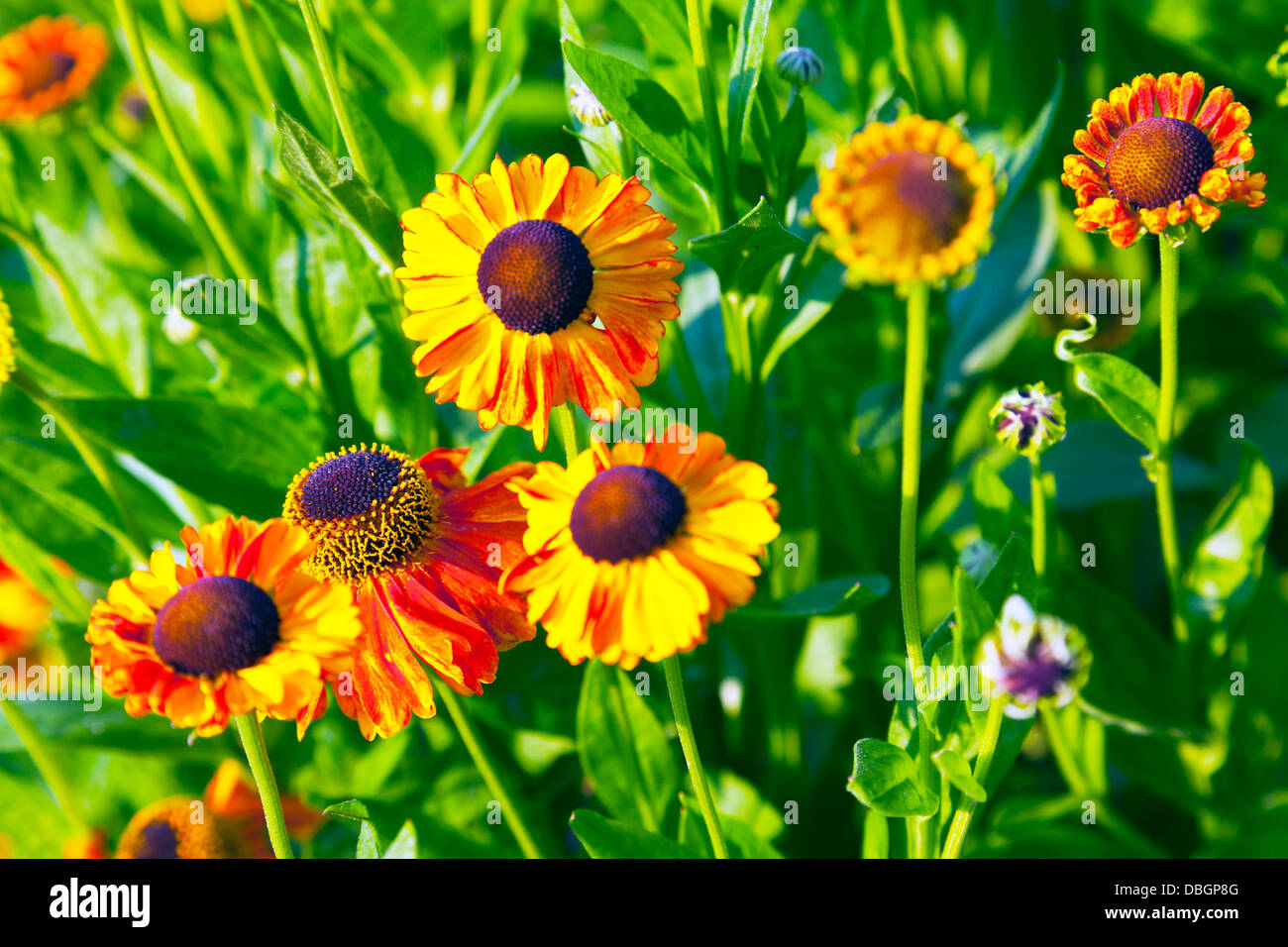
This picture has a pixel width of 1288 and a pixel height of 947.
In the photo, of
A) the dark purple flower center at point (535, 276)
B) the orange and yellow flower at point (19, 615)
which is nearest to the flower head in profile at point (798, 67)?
the dark purple flower center at point (535, 276)

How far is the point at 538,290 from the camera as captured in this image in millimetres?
669

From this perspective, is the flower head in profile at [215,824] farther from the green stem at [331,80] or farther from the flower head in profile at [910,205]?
the flower head in profile at [910,205]

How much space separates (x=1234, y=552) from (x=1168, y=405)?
8.4 inches

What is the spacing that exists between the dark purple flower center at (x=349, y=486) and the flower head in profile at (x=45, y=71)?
710 millimetres

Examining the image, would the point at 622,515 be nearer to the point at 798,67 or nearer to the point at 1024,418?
the point at 1024,418

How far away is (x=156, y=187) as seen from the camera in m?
1.17

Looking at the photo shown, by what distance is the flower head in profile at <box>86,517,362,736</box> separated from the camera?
603mm

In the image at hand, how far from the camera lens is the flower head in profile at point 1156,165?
2.10 ft

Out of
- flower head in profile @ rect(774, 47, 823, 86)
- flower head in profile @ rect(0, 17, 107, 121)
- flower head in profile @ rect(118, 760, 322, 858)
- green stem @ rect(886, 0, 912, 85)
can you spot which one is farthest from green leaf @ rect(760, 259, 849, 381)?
flower head in profile @ rect(0, 17, 107, 121)

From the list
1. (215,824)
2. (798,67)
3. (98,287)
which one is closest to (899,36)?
(798,67)

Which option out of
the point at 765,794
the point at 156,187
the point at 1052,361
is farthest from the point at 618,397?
the point at 156,187
